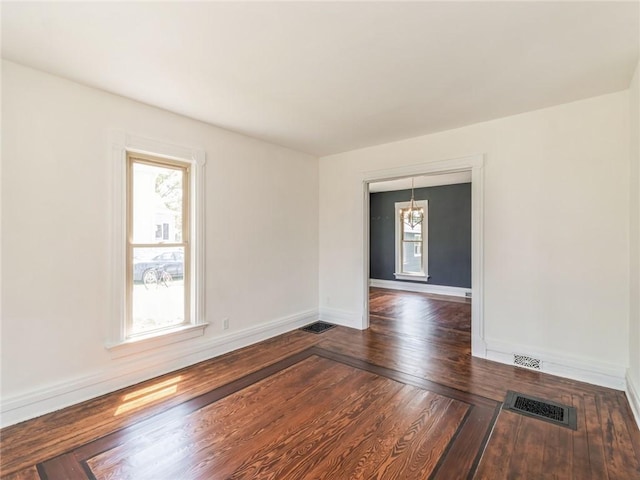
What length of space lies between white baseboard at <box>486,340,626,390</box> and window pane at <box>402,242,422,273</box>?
4.74 m

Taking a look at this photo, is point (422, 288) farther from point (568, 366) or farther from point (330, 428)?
point (330, 428)

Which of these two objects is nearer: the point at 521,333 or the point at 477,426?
the point at 477,426

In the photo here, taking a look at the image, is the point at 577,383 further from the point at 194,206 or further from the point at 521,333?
the point at 194,206

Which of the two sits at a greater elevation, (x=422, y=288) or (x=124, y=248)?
(x=124, y=248)

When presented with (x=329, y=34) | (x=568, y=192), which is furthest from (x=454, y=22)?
(x=568, y=192)

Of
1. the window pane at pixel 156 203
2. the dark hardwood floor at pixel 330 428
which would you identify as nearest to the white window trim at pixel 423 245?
the dark hardwood floor at pixel 330 428

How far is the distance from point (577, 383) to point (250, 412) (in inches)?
121

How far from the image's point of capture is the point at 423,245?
807 centimetres

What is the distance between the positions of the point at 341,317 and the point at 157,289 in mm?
2754

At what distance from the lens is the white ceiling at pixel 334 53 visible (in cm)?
182

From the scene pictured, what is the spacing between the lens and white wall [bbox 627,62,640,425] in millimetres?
2408

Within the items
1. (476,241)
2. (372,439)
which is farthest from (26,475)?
(476,241)

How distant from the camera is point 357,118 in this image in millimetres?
3451

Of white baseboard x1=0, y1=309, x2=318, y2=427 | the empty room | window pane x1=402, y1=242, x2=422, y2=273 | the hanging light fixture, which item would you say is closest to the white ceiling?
the empty room
